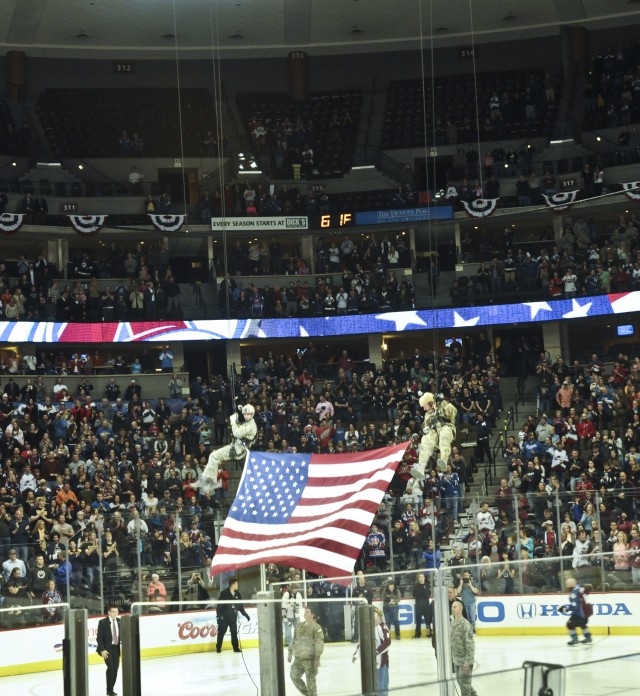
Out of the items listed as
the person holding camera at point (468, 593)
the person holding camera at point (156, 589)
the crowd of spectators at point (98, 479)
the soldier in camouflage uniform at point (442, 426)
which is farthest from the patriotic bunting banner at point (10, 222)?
the person holding camera at point (468, 593)

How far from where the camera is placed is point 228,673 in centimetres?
2266

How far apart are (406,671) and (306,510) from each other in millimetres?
4839

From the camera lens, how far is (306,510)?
14.0m

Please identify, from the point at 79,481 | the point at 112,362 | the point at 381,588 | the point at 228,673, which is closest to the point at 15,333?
the point at 112,362

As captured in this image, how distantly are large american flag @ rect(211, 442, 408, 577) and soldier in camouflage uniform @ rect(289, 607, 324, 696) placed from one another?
293 cm

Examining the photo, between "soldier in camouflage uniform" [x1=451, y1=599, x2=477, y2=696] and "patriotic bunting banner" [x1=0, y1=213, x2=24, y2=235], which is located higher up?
"patriotic bunting banner" [x1=0, y1=213, x2=24, y2=235]

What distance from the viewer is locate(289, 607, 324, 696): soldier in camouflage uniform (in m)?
16.3

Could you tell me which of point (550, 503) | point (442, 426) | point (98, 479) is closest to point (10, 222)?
point (98, 479)

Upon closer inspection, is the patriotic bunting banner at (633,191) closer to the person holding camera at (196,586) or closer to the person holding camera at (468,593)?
the person holding camera at (196,586)

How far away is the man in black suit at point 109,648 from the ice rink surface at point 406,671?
14.8 inches

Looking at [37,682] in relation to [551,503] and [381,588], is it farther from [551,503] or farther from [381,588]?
[551,503]

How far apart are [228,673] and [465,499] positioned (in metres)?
8.73

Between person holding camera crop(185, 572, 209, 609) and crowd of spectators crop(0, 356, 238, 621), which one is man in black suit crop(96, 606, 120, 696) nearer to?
crowd of spectators crop(0, 356, 238, 621)

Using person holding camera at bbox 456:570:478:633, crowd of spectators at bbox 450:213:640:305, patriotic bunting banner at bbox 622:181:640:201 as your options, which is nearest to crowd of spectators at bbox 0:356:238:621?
person holding camera at bbox 456:570:478:633
